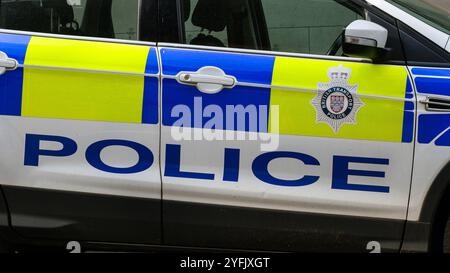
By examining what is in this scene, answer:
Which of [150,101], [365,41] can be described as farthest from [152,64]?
[365,41]

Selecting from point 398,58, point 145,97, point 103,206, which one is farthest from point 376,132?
point 103,206

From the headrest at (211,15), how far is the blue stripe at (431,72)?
2.90 feet

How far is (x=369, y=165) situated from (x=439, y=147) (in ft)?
0.98

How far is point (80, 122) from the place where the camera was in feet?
9.11

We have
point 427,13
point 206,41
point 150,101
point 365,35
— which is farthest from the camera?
point 427,13

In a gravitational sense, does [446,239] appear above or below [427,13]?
below

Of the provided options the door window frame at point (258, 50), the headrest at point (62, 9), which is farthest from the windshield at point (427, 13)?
the headrest at point (62, 9)

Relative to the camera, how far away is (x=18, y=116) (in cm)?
279

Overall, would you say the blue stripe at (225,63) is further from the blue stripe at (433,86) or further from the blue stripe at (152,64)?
the blue stripe at (433,86)

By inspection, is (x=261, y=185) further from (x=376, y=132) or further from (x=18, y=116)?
(x=18, y=116)

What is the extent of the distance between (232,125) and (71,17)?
91 centimetres

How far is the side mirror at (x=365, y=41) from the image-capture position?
8.70 feet

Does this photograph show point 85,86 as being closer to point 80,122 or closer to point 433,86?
point 80,122

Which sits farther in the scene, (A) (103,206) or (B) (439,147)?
(A) (103,206)
